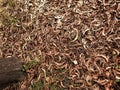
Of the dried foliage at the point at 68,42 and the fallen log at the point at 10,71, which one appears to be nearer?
the dried foliage at the point at 68,42

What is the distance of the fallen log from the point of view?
5.04 m

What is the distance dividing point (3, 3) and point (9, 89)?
266 centimetres

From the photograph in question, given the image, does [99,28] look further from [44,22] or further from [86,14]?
[44,22]

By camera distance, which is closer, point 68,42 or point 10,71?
point 10,71

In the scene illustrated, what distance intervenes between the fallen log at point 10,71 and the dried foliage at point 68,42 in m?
0.22

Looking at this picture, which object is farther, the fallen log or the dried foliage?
the fallen log

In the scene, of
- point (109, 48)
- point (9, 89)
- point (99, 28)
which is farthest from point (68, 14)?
point (9, 89)

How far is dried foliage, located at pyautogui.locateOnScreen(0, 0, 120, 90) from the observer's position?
4648 mm

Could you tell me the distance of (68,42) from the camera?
5258mm

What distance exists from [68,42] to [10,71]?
1.36 metres

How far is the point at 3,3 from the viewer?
22.9 ft

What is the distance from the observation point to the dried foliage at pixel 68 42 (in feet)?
15.3

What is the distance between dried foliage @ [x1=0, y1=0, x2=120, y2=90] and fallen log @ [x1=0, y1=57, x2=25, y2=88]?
8.7 inches

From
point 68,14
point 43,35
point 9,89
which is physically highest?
point 68,14
